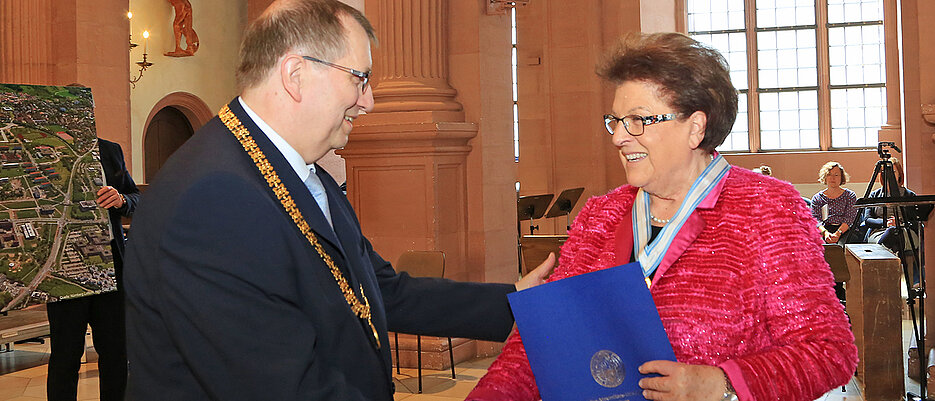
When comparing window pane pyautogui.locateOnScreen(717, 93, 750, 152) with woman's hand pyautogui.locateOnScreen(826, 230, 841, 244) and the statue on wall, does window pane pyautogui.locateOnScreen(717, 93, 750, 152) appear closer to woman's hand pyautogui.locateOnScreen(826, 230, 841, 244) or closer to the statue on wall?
woman's hand pyautogui.locateOnScreen(826, 230, 841, 244)

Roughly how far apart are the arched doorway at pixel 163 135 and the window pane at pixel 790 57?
467 inches

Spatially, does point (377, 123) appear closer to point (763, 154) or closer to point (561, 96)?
point (561, 96)

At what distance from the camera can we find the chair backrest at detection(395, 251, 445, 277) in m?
6.29

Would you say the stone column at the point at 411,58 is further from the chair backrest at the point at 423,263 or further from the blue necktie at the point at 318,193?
the blue necktie at the point at 318,193

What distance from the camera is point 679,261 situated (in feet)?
7.26

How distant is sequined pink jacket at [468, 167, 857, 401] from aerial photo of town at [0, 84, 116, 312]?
2871mm

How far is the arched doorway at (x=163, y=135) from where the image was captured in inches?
624

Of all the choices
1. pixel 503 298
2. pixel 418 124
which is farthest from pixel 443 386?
pixel 503 298

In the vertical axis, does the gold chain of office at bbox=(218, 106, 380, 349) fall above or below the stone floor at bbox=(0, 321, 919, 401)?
above

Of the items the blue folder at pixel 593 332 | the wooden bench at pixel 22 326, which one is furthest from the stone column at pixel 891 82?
the blue folder at pixel 593 332

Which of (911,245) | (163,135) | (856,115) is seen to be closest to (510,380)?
(911,245)

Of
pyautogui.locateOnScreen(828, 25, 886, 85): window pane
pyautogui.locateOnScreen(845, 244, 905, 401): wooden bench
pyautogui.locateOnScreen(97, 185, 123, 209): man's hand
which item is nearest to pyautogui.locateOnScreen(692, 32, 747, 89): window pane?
pyautogui.locateOnScreen(828, 25, 886, 85): window pane

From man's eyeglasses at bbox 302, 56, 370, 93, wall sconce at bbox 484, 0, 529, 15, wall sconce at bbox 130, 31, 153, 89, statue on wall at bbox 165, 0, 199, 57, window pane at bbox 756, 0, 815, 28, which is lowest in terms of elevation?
man's eyeglasses at bbox 302, 56, 370, 93

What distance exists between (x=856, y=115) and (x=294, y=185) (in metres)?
18.6
